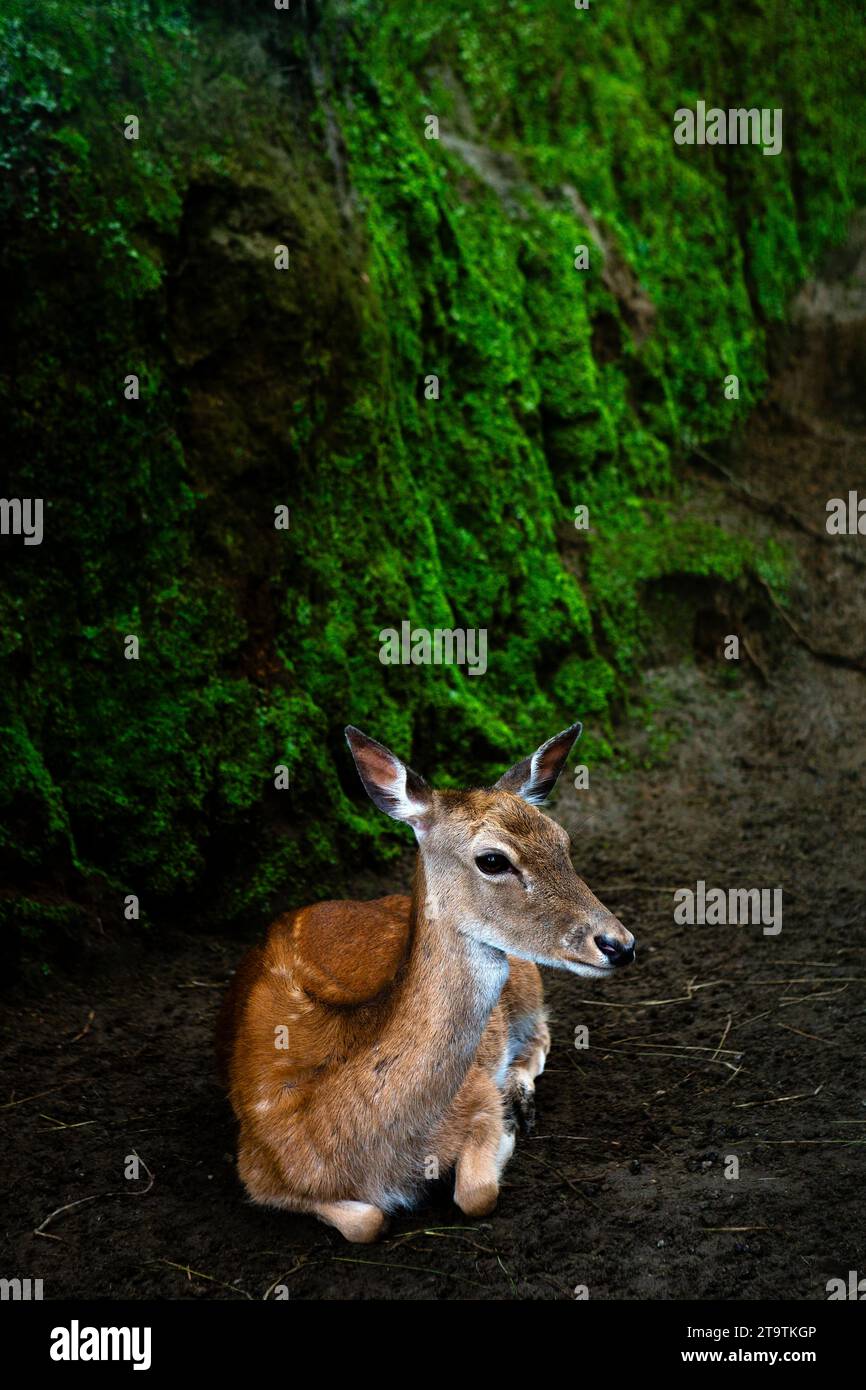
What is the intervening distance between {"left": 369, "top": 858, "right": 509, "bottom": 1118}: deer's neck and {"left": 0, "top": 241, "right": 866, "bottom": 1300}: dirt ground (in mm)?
472

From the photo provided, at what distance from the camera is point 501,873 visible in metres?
4.23

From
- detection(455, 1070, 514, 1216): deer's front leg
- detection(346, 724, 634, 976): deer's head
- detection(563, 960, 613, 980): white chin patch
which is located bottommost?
detection(455, 1070, 514, 1216): deer's front leg

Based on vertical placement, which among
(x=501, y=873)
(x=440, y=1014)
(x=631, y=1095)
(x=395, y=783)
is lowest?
(x=631, y=1095)

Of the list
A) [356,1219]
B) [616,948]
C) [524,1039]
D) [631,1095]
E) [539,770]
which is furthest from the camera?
[524,1039]

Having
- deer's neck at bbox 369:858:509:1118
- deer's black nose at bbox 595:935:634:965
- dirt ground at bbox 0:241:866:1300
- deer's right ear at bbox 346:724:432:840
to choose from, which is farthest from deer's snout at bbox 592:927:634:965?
dirt ground at bbox 0:241:866:1300

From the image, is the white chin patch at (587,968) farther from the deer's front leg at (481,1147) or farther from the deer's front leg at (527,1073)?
the deer's front leg at (527,1073)

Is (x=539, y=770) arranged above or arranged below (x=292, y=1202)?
above

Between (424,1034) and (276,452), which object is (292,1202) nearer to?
(424,1034)

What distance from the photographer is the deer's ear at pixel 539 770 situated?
473 cm

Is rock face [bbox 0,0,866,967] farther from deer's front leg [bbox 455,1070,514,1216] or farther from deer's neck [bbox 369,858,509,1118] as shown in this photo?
deer's neck [bbox 369,858,509,1118]

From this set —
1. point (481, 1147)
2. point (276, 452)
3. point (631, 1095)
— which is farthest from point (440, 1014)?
point (276, 452)

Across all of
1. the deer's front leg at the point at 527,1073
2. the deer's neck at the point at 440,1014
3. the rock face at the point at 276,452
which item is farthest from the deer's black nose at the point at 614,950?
the rock face at the point at 276,452

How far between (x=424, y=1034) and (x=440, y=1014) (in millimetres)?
84

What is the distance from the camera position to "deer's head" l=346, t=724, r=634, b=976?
4.11 meters
